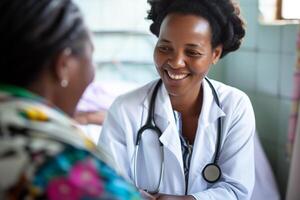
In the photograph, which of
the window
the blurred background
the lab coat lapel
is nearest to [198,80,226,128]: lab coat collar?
the lab coat lapel

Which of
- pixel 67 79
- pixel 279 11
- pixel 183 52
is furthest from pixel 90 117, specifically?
pixel 67 79

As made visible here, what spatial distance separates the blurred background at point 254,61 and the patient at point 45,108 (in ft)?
4.97

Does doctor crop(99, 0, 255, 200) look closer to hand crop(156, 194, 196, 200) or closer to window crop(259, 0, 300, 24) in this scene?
hand crop(156, 194, 196, 200)

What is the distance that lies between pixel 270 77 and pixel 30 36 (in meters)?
1.98

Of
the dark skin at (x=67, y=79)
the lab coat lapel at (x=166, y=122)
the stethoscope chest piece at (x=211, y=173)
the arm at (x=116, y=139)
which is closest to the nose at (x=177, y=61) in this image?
the lab coat lapel at (x=166, y=122)

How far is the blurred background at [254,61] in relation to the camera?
2375mm

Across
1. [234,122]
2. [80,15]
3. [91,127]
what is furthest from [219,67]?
[80,15]

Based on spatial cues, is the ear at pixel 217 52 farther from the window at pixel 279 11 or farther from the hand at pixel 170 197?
the window at pixel 279 11

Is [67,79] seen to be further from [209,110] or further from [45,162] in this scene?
[209,110]

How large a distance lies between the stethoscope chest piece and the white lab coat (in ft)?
0.04

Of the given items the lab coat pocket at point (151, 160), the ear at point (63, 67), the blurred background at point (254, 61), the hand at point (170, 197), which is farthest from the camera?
the blurred background at point (254, 61)

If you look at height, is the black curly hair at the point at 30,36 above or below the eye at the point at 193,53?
above

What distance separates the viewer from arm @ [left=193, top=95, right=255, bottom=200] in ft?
5.01

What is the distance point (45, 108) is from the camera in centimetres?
69
